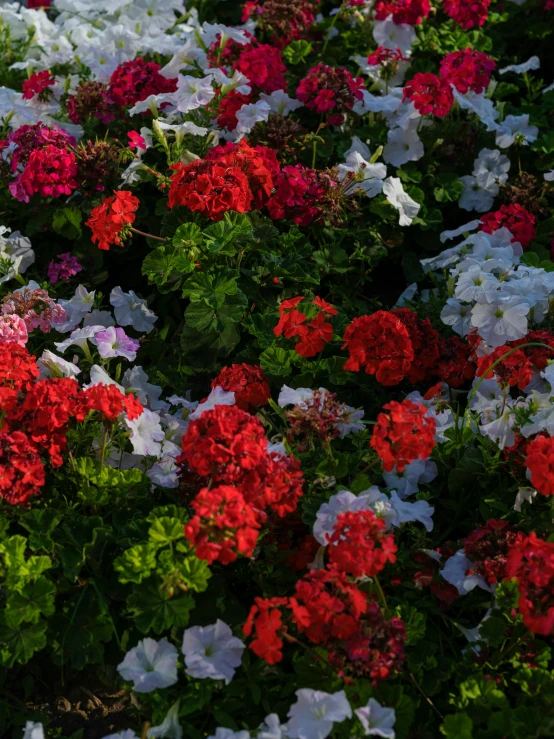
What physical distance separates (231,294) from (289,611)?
104 cm

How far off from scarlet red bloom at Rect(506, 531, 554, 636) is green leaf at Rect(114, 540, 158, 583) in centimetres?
86

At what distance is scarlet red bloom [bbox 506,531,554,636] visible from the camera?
1964mm

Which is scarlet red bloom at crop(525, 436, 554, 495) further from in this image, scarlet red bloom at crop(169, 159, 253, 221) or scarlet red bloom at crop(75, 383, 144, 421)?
scarlet red bloom at crop(169, 159, 253, 221)

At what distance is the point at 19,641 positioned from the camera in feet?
6.89

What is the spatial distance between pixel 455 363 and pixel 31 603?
→ 4.95 ft

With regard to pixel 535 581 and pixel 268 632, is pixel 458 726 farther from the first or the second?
pixel 268 632

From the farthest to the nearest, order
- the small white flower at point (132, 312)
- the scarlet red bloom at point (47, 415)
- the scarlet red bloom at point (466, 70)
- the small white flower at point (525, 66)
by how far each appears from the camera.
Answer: the small white flower at point (525, 66)
the scarlet red bloom at point (466, 70)
the small white flower at point (132, 312)
the scarlet red bloom at point (47, 415)

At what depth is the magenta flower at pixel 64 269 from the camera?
330cm

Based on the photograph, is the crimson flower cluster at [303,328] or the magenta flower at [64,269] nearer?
the crimson flower cluster at [303,328]

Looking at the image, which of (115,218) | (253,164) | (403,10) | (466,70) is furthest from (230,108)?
(403,10)

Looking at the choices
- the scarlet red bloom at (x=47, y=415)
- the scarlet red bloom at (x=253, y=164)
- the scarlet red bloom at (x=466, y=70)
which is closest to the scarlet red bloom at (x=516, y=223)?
the scarlet red bloom at (x=466, y=70)

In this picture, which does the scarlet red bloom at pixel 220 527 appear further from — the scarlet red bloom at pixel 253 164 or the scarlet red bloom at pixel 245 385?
the scarlet red bloom at pixel 253 164

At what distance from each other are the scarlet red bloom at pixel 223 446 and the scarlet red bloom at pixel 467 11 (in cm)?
266

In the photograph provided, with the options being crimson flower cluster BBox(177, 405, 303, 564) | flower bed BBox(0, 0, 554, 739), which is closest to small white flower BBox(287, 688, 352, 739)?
flower bed BBox(0, 0, 554, 739)
